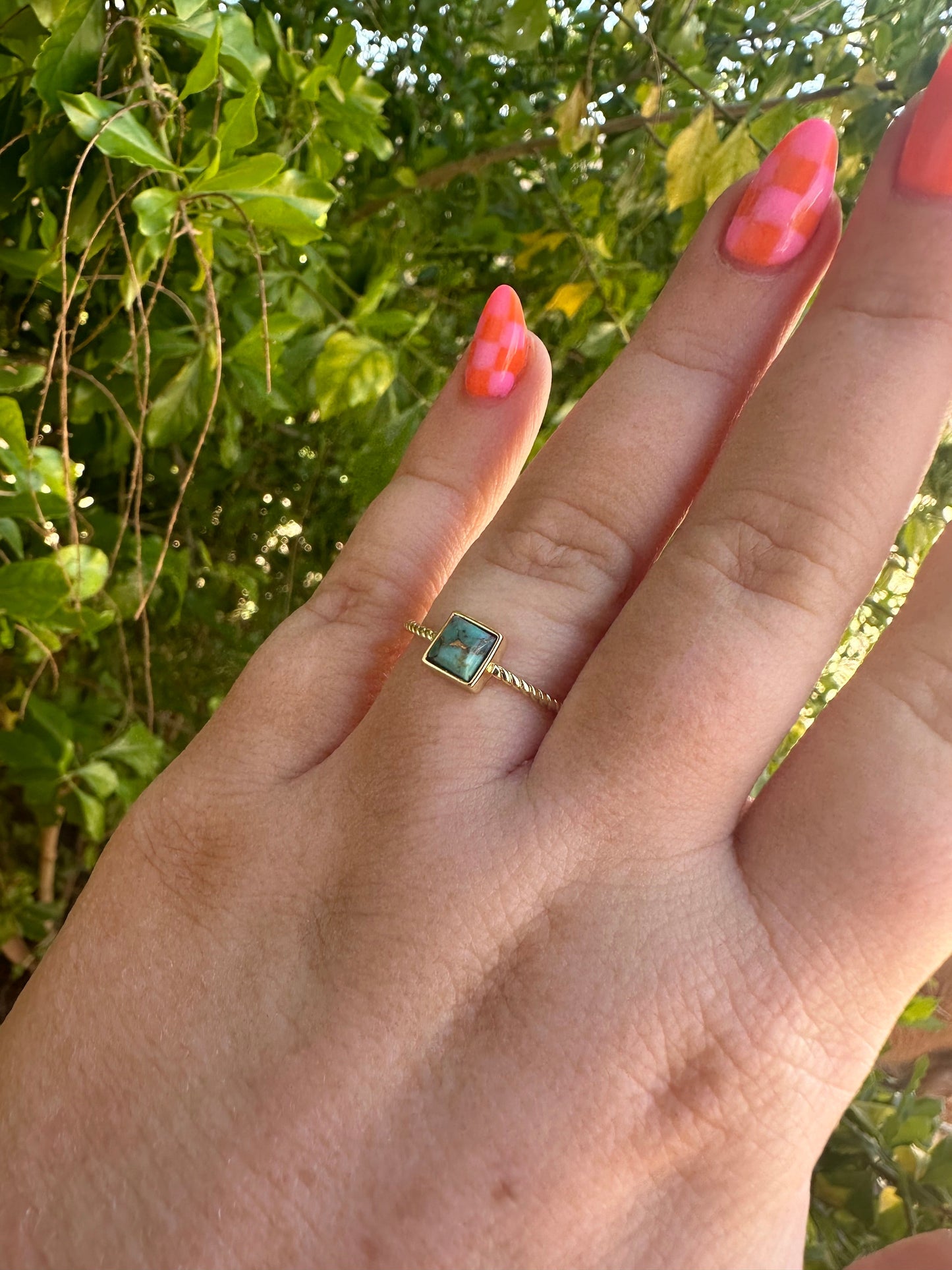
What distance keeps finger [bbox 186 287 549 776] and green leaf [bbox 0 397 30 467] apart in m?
0.27

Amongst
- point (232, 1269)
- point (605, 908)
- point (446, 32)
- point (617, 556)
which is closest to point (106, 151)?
point (617, 556)

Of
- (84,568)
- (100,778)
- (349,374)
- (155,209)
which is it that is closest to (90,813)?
(100,778)

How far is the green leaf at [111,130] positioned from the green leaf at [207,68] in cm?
5

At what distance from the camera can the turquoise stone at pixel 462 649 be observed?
2.31ft

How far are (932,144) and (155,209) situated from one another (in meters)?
0.58

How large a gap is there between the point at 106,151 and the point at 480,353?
0.35m

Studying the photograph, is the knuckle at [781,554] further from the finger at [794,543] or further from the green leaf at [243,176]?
the green leaf at [243,176]

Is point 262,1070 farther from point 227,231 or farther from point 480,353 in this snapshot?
point 227,231

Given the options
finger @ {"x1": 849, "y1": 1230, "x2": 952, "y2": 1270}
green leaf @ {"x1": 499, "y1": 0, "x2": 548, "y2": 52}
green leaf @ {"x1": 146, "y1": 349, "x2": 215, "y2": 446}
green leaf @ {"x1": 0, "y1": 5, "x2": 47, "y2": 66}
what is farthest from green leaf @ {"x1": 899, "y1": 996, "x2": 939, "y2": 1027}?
green leaf @ {"x1": 0, "y1": 5, "x2": 47, "y2": 66}

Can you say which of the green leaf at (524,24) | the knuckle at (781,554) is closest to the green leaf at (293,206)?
the green leaf at (524,24)

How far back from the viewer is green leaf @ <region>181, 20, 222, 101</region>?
690 millimetres

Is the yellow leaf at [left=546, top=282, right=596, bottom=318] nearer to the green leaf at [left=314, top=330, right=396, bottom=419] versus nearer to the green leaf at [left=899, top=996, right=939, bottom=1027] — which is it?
the green leaf at [left=314, top=330, right=396, bottom=419]

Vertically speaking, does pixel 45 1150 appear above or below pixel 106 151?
below

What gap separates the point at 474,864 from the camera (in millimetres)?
637
